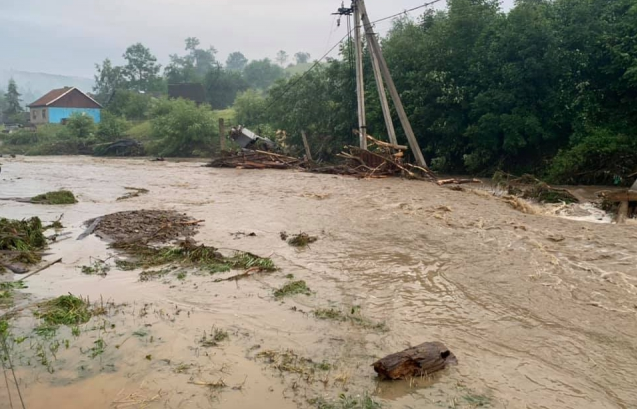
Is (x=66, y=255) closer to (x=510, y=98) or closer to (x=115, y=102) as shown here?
(x=510, y=98)

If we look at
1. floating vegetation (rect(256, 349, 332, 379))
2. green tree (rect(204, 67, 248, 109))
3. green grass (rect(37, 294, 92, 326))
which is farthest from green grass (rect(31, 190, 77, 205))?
green tree (rect(204, 67, 248, 109))

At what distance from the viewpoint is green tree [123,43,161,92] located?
2645 inches

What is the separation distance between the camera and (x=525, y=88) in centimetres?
1797

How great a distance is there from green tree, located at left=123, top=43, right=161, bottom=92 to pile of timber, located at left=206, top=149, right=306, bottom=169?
4623 cm

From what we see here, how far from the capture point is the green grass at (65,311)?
17.0ft

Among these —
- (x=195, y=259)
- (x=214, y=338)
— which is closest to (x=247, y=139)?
(x=195, y=259)

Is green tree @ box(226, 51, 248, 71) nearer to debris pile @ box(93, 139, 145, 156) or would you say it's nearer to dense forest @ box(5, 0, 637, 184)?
debris pile @ box(93, 139, 145, 156)

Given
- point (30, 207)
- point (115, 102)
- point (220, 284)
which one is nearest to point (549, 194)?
point (220, 284)

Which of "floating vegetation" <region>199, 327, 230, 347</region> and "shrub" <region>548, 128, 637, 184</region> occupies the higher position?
"shrub" <region>548, 128, 637, 184</region>

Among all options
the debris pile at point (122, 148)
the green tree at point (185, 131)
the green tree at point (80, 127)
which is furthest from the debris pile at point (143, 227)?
the green tree at point (80, 127)

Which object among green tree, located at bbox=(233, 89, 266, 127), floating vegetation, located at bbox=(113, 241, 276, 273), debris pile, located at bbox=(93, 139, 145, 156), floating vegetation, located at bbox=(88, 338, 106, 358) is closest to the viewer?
floating vegetation, located at bbox=(88, 338, 106, 358)

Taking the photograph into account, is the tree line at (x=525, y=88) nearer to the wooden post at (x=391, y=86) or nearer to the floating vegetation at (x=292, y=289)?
Result: the wooden post at (x=391, y=86)

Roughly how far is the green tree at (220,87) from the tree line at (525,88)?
40.0 meters

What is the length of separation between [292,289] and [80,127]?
41739 mm
